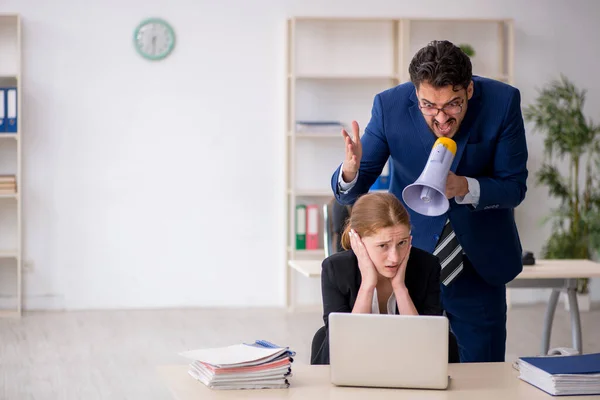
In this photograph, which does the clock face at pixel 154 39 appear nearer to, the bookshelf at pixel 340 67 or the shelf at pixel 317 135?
the bookshelf at pixel 340 67

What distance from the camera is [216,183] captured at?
6.81 m

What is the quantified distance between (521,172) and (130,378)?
2751 millimetres

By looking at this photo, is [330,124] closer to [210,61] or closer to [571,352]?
[210,61]

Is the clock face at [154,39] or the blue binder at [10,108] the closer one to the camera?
the blue binder at [10,108]

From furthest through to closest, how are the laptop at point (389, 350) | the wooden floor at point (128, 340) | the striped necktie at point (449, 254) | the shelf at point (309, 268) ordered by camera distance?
1. the wooden floor at point (128, 340)
2. the shelf at point (309, 268)
3. the striped necktie at point (449, 254)
4. the laptop at point (389, 350)

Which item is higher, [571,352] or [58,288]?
[571,352]

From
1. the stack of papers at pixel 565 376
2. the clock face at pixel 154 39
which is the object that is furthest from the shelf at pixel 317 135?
the stack of papers at pixel 565 376

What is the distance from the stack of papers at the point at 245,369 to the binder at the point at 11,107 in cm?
463

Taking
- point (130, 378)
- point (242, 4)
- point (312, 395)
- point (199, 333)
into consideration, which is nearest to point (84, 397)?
point (130, 378)

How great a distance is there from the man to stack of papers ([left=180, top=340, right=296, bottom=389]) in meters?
0.62

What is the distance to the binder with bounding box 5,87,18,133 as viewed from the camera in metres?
6.26

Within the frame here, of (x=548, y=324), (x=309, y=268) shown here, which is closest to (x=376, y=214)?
(x=309, y=268)

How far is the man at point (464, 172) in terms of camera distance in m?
2.33

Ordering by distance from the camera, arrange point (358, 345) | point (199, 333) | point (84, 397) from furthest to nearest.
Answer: point (199, 333) → point (84, 397) → point (358, 345)
